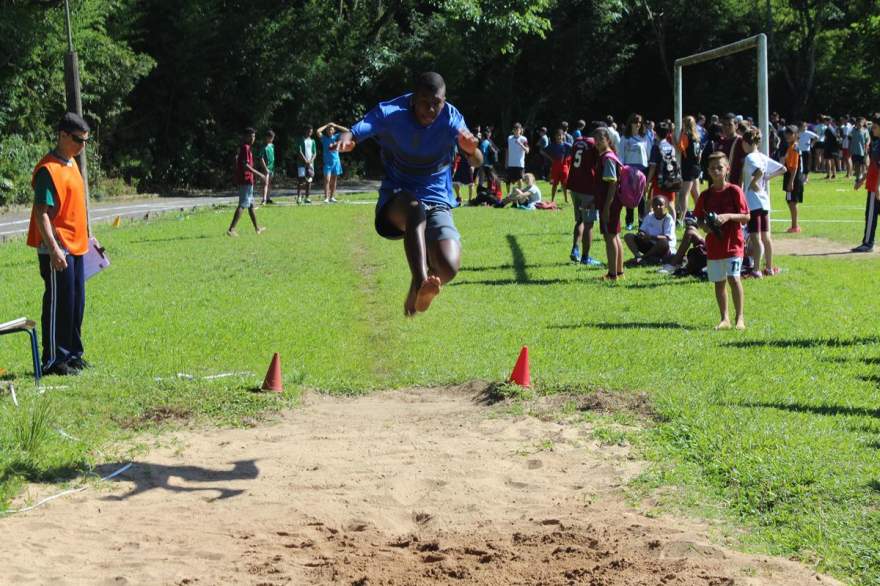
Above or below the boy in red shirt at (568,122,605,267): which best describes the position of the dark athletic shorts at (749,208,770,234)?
below

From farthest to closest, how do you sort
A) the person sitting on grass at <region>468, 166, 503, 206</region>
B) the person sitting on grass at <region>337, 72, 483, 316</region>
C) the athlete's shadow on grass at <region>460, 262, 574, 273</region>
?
1. the person sitting on grass at <region>468, 166, 503, 206</region>
2. the athlete's shadow on grass at <region>460, 262, 574, 273</region>
3. the person sitting on grass at <region>337, 72, 483, 316</region>

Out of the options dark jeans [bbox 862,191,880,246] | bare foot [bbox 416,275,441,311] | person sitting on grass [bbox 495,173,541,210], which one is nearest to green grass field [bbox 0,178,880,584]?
dark jeans [bbox 862,191,880,246]

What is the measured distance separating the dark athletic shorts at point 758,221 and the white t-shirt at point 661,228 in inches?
75.8

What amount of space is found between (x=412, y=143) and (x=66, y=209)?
12.1 ft

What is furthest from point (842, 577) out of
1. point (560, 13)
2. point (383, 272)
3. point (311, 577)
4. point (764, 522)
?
point (560, 13)

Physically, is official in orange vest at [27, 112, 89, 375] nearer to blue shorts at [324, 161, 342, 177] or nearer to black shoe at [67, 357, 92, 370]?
black shoe at [67, 357, 92, 370]

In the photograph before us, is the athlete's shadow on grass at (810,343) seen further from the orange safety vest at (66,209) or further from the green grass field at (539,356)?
the orange safety vest at (66,209)

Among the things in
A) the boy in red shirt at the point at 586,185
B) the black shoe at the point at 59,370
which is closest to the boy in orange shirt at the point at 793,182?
the boy in red shirt at the point at 586,185

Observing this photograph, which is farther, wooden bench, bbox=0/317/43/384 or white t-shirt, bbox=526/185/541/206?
white t-shirt, bbox=526/185/541/206

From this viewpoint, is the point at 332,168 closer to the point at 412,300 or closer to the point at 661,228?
the point at 661,228

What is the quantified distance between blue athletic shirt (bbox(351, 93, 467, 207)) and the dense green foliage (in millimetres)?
26421

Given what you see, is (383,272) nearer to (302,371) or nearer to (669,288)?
(669,288)

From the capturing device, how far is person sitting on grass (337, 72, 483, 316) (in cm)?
828

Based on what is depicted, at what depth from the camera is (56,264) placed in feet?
32.4
